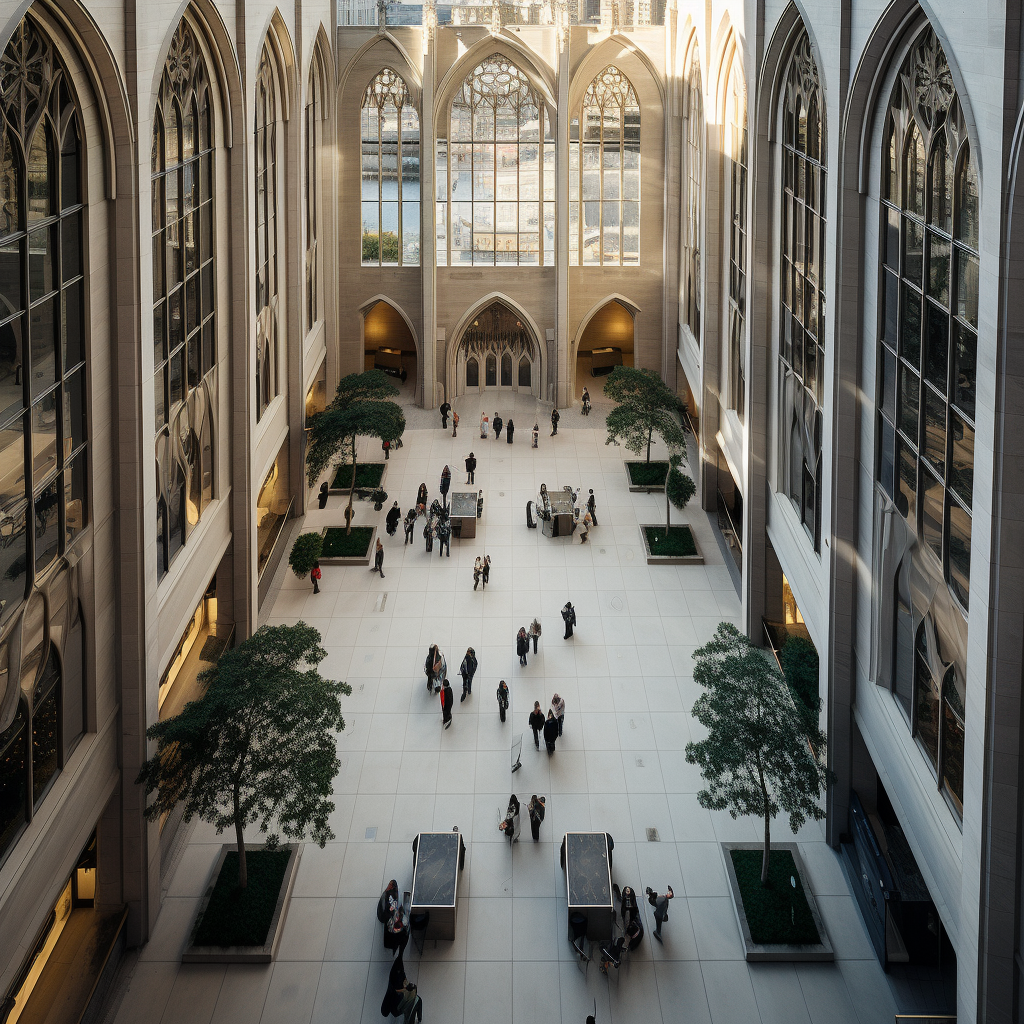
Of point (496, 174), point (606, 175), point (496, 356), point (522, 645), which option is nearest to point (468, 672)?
point (522, 645)

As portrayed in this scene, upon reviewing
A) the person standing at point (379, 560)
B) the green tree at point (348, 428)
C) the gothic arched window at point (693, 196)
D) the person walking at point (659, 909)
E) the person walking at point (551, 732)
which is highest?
the gothic arched window at point (693, 196)

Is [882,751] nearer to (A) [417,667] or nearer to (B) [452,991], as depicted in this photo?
(B) [452,991]

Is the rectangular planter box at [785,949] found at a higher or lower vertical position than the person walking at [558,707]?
lower

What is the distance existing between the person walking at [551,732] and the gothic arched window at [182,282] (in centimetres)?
748

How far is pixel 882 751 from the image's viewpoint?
1727 cm

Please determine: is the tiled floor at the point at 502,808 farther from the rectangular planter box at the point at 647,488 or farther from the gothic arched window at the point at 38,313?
the gothic arched window at the point at 38,313

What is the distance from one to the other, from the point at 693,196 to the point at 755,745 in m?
25.6

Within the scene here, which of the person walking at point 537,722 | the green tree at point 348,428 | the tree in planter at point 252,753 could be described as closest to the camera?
the tree in planter at point 252,753

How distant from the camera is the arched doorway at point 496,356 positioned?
46.5 meters

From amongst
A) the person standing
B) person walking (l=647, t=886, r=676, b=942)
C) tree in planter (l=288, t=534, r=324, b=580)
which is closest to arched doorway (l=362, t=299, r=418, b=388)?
the person standing

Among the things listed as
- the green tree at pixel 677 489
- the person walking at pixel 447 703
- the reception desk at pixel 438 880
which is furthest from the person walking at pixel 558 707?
the green tree at pixel 677 489

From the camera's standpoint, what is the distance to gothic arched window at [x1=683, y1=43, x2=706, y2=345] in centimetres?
3706

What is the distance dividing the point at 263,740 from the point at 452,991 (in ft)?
14.7

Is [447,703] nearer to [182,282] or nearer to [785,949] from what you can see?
[785,949]
